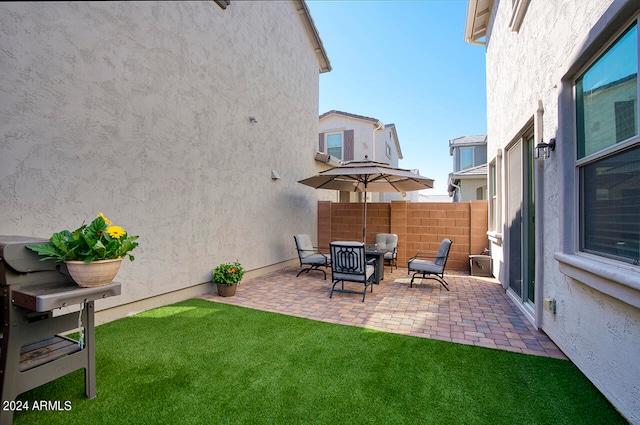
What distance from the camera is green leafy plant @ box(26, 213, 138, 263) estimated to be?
2041 millimetres

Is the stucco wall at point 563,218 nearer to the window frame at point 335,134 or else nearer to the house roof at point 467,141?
the window frame at point 335,134

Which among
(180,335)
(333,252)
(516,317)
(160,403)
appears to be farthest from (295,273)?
(160,403)

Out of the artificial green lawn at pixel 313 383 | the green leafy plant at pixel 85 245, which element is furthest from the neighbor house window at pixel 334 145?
the green leafy plant at pixel 85 245

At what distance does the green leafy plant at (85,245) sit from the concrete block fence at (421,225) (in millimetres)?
7572

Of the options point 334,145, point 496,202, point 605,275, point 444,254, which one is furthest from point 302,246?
point 334,145

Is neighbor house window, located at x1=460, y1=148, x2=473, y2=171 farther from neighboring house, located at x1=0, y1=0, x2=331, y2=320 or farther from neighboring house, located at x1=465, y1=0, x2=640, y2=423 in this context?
neighboring house, located at x1=465, y1=0, x2=640, y2=423

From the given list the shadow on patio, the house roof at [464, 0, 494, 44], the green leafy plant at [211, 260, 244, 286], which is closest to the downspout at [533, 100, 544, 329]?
the shadow on patio

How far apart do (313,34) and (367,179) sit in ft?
19.9

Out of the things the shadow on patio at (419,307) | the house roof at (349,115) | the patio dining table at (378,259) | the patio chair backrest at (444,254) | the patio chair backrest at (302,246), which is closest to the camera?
the shadow on patio at (419,307)

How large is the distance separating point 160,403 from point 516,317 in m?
4.54

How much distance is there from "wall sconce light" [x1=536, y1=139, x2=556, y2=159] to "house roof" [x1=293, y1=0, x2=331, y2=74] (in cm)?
881

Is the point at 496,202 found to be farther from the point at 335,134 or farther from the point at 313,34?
the point at 335,134

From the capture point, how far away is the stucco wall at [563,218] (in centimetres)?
216

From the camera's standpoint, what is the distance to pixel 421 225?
8602 millimetres
